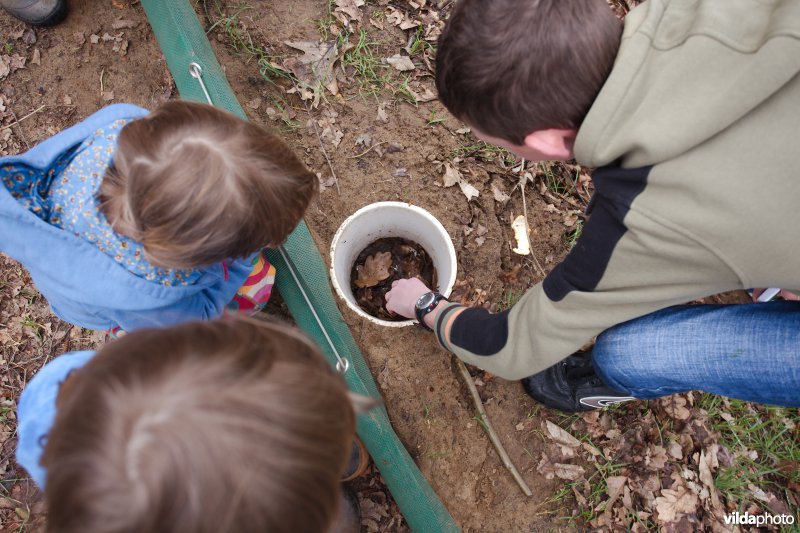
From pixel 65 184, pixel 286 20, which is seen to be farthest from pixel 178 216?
pixel 286 20

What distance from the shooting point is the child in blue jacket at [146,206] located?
63.1 inches

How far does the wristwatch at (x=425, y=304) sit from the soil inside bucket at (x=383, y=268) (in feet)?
1.73

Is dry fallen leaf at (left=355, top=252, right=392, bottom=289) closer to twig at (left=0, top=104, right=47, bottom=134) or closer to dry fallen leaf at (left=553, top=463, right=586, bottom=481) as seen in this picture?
dry fallen leaf at (left=553, top=463, right=586, bottom=481)

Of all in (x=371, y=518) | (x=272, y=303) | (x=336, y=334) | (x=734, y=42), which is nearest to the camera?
(x=734, y=42)

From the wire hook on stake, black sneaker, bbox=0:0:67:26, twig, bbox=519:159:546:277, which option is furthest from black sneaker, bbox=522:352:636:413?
black sneaker, bbox=0:0:67:26

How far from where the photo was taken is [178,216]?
62.9 inches

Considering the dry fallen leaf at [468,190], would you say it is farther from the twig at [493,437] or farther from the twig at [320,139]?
the twig at [493,437]

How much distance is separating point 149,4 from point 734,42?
9.33 ft

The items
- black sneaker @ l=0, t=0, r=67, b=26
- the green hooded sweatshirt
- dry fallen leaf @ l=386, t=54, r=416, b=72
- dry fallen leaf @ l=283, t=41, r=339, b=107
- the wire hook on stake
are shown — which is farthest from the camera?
dry fallen leaf @ l=386, t=54, r=416, b=72

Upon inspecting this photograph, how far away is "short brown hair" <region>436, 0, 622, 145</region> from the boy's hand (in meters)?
1.28

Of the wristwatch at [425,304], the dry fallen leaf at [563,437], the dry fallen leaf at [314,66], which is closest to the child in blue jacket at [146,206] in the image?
the wristwatch at [425,304]

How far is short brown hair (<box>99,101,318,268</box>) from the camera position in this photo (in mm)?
1583

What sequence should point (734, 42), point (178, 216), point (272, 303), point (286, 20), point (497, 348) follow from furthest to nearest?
point (286, 20)
point (272, 303)
point (497, 348)
point (178, 216)
point (734, 42)

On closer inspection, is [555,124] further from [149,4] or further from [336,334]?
[149,4]
